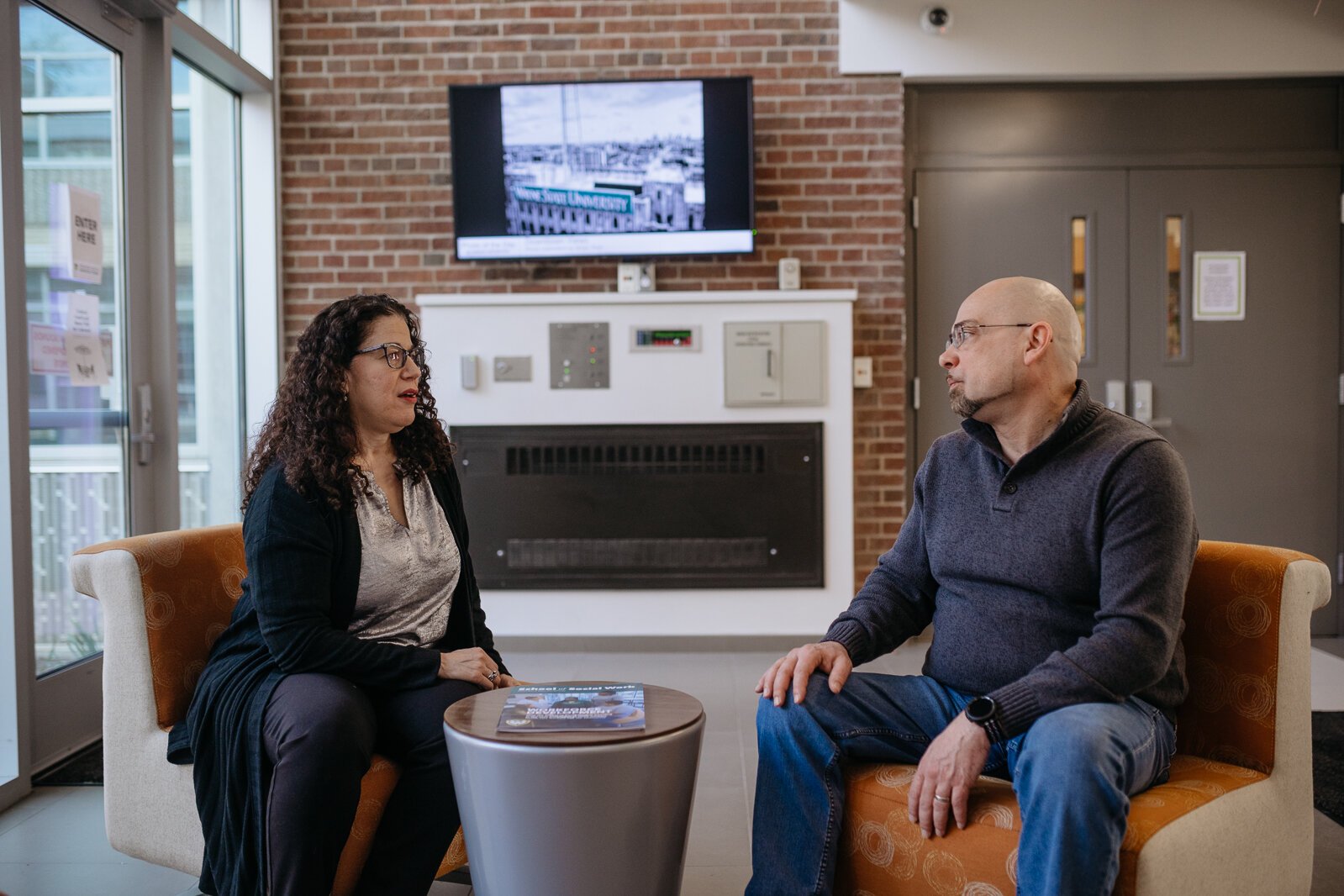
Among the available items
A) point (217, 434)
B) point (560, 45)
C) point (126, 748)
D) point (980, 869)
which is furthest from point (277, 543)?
point (560, 45)

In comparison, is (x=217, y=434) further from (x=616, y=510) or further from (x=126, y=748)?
(x=126, y=748)

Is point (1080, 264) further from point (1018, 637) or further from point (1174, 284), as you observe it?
point (1018, 637)

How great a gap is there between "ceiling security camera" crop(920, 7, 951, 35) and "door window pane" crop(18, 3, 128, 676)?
2962 mm

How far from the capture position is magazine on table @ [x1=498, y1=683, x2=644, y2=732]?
1534mm

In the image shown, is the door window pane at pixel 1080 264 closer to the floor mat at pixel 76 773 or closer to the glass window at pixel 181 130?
the glass window at pixel 181 130

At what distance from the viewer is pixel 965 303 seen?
6.00 ft

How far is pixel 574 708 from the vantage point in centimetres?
163

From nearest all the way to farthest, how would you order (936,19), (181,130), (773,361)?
(181,130) → (773,361) → (936,19)

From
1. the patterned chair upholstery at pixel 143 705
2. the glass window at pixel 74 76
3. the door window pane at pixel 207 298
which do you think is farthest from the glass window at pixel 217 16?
the patterned chair upholstery at pixel 143 705

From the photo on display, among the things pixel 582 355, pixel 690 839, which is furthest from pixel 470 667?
pixel 582 355

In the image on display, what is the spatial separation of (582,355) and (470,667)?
7.40 feet

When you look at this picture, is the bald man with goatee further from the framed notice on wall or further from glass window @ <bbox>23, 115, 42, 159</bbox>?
the framed notice on wall

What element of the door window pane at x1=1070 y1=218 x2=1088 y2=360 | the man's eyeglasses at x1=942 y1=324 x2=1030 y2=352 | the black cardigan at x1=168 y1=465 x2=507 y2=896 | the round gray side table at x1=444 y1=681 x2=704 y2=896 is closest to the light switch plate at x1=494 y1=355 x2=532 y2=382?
the black cardigan at x1=168 y1=465 x2=507 y2=896

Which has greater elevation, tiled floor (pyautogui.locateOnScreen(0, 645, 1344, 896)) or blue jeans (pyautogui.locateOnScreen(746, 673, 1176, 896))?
blue jeans (pyautogui.locateOnScreen(746, 673, 1176, 896))
